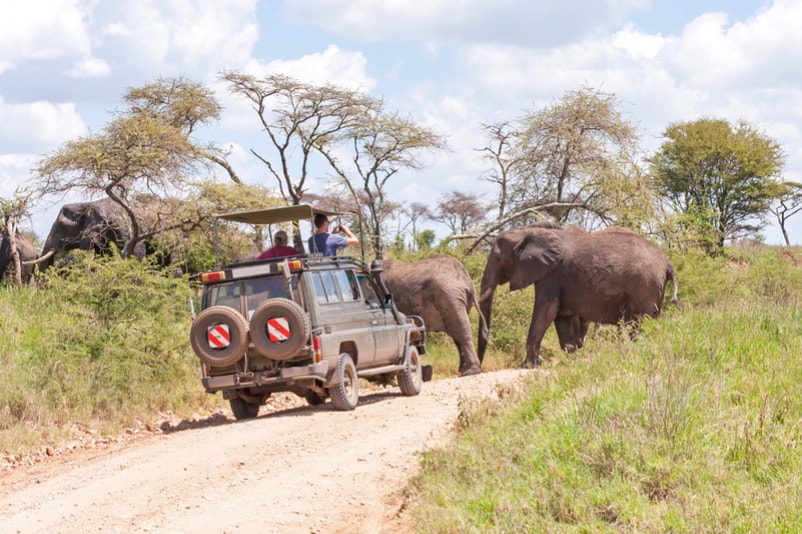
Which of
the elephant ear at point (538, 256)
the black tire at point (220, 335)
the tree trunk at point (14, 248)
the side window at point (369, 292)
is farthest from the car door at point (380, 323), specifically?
the tree trunk at point (14, 248)

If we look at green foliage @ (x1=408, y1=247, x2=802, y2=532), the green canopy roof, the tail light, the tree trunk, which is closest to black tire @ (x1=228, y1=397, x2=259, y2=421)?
the tail light

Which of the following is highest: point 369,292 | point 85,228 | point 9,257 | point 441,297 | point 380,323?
point 85,228

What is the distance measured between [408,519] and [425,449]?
155 cm

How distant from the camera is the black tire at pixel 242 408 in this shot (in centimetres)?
1326

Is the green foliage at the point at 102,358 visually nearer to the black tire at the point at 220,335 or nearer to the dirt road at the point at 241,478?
the dirt road at the point at 241,478

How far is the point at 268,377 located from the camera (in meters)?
12.4

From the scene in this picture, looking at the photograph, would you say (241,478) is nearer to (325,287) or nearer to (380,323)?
(325,287)

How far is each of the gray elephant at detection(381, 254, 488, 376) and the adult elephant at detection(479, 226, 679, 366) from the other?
98cm

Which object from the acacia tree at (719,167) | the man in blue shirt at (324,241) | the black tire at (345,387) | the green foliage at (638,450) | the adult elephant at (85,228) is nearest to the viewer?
the green foliage at (638,450)

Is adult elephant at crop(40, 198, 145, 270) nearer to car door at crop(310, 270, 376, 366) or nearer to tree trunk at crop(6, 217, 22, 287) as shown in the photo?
tree trunk at crop(6, 217, 22, 287)

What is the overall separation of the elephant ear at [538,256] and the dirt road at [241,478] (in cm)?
640

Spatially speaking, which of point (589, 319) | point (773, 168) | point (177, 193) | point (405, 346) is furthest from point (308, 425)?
point (773, 168)

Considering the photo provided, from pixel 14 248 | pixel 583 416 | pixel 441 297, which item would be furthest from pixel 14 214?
pixel 583 416

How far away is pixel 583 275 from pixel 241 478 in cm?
999
